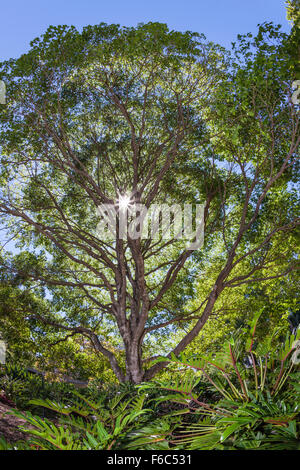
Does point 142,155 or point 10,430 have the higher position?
point 142,155

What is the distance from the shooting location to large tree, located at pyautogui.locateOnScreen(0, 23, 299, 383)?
31.4 ft

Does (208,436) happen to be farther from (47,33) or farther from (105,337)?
(105,337)

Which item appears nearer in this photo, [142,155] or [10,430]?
[10,430]

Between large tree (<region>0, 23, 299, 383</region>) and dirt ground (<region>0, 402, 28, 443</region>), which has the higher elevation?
large tree (<region>0, 23, 299, 383</region>)

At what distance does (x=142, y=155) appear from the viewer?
12.5m

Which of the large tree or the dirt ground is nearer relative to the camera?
the dirt ground

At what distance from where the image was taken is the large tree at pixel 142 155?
376 inches

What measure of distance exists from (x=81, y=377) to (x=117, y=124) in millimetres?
9411

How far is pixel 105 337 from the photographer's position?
1541 cm

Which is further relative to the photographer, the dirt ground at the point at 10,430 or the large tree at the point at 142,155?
the large tree at the point at 142,155
